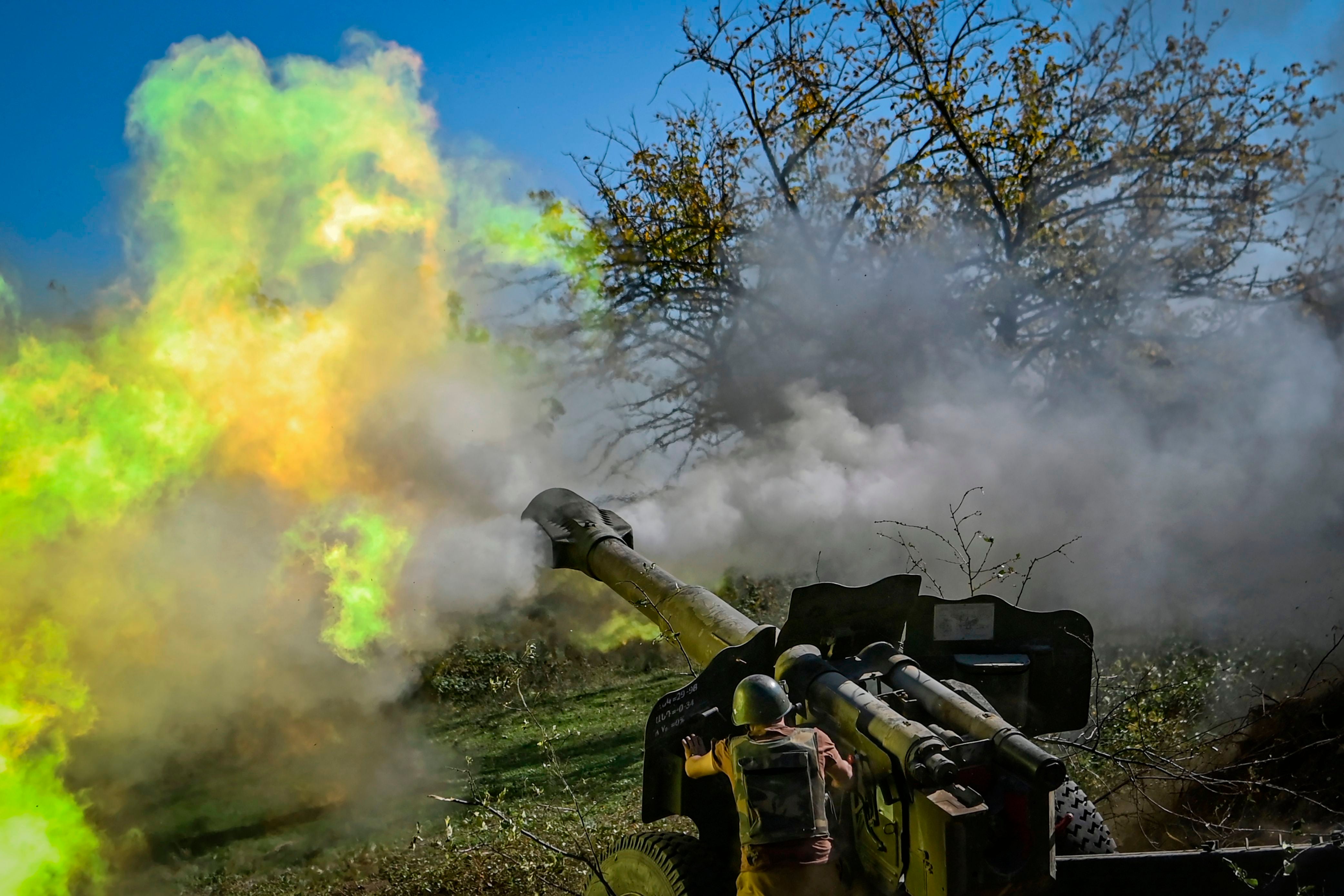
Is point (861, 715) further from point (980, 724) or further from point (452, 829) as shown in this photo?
point (452, 829)

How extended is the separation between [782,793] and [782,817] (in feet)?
0.27

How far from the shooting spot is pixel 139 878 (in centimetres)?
658

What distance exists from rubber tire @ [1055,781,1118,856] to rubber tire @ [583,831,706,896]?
1516 millimetres

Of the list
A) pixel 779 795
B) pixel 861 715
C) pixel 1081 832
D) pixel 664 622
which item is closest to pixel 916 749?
pixel 861 715

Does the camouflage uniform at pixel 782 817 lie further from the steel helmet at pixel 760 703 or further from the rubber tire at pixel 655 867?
the rubber tire at pixel 655 867

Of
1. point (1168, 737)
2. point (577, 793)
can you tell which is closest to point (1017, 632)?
point (1168, 737)

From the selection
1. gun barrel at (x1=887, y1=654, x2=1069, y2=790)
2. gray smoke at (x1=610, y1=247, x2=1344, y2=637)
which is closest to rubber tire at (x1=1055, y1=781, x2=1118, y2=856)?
gun barrel at (x1=887, y1=654, x2=1069, y2=790)

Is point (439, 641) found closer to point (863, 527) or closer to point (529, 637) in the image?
point (529, 637)

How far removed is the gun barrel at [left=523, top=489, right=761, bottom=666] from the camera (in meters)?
5.03

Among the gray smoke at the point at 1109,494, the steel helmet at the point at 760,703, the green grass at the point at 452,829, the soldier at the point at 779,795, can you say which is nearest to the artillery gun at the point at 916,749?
the soldier at the point at 779,795

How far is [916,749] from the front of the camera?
3.36 m

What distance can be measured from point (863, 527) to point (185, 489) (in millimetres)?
6077

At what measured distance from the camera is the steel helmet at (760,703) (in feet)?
12.0

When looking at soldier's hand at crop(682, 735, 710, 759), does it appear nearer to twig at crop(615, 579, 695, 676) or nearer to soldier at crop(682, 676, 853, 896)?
soldier at crop(682, 676, 853, 896)
